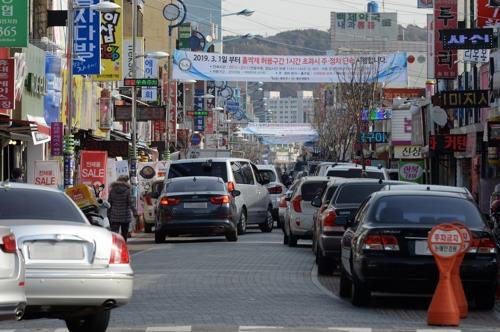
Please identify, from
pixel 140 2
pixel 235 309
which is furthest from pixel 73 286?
pixel 140 2

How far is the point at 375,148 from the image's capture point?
8856 centimetres

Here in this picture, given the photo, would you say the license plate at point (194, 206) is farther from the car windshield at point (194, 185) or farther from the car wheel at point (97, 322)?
the car wheel at point (97, 322)

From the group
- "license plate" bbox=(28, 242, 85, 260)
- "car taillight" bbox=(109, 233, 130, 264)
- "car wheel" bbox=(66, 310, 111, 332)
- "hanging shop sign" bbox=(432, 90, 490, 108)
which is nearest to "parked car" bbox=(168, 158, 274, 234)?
"hanging shop sign" bbox=(432, 90, 490, 108)

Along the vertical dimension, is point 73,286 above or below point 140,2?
below

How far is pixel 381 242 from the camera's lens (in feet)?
51.3

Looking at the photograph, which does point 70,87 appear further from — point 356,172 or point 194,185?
point 356,172

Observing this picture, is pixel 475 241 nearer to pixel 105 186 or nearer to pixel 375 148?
pixel 105 186

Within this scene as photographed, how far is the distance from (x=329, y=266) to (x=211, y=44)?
86231 millimetres

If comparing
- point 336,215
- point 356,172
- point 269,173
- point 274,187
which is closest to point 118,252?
point 336,215

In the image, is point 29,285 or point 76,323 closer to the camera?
point 29,285

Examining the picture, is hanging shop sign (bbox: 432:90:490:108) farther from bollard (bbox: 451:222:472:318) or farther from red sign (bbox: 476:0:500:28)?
bollard (bbox: 451:222:472:318)

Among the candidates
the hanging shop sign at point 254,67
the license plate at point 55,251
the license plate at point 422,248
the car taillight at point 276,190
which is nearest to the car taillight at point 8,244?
the license plate at point 55,251

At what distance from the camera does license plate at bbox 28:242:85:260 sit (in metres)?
12.1

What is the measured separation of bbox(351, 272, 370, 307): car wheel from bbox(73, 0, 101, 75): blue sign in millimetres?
26218
